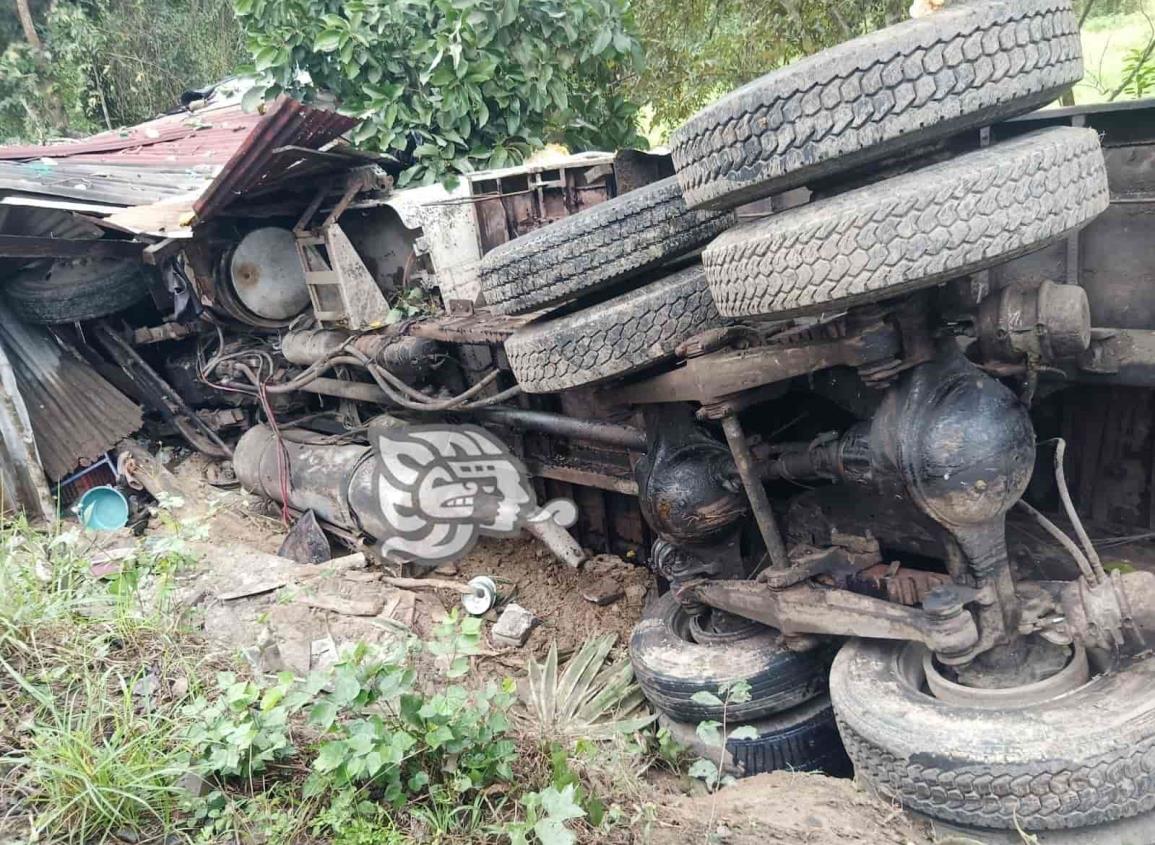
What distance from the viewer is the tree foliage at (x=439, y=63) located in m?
5.48

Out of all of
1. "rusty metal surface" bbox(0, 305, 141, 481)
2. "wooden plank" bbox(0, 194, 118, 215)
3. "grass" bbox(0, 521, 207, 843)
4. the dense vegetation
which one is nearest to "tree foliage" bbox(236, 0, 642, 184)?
the dense vegetation

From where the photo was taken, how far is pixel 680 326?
243cm

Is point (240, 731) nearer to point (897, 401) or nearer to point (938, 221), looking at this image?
point (897, 401)

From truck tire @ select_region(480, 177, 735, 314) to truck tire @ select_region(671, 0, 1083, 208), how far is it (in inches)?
22.1

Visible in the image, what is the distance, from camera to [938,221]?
1.68m

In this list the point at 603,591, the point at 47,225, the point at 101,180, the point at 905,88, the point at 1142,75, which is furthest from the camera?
the point at 1142,75

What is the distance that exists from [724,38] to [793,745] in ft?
23.5

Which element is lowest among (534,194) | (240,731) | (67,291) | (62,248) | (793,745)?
(793,745)

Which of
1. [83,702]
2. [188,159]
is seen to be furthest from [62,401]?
[83,702]

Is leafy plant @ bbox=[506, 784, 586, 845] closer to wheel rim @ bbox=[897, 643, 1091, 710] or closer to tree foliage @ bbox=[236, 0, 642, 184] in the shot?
wheel rim @ bbox=[897, 643, 1091, 710]

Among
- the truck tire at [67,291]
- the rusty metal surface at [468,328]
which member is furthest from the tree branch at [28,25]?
the rusty metal surface at [468,328]

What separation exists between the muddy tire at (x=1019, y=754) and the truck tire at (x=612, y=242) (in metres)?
1.41

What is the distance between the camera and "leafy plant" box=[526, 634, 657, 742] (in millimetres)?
2842

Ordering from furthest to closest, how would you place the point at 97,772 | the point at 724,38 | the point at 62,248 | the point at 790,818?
the point at 724,38, the point at 62,248, the point at 790,818, the point at 97,772
